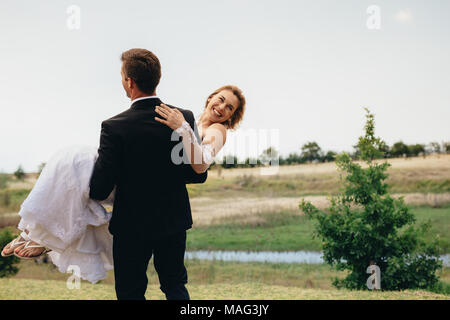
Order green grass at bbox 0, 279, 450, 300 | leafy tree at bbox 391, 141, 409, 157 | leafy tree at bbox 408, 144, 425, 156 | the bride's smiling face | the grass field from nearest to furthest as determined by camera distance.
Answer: the bride's smiling face → green grass at bbox 0, 279, 450, 300 → the grass field → leafy tree at bbox 391, 141, 409, 157 → leafy tree at bbox 408, 144, 425, 156

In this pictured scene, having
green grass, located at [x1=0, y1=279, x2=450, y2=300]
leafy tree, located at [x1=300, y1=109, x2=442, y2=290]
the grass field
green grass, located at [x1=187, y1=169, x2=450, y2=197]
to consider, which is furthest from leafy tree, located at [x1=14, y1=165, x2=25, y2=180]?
leafy tree, located at [x1=300, y1=109, x2=442, y2=290]

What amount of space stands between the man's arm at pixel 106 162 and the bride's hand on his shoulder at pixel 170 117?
26 centimetres

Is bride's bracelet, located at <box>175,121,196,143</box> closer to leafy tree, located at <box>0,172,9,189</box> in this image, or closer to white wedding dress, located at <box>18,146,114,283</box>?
white wedding dress, located at <box>18,146,114,283</box>

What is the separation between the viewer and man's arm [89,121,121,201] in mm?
2154

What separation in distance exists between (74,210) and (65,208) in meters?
0.05

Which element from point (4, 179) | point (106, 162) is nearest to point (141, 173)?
point (106, 162)

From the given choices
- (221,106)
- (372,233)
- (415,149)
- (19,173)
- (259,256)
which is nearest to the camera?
(221,106)

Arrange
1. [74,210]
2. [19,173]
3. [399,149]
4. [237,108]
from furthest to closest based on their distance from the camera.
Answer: [399,149]
[19,173]
[237,108]
[74,210]

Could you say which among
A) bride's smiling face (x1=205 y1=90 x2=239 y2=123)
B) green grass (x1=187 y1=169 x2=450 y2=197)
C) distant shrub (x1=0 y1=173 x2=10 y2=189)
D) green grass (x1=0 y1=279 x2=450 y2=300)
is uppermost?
bride's smiling face (x1=205 y1=90 x2=239 y2=123)

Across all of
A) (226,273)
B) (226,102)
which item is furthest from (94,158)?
(226,273)

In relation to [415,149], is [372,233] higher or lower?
lower

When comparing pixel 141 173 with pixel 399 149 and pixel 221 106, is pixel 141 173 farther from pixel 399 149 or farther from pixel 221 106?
pixel 399 149

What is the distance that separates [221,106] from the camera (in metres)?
2.81

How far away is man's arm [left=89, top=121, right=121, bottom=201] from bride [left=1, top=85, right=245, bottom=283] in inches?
4.8
